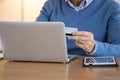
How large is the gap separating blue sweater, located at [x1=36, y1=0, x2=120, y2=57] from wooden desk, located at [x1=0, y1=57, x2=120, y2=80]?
0.39 meters

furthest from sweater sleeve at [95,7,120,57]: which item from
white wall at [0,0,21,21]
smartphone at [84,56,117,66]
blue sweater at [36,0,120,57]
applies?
white wall at [0,0,21,21]

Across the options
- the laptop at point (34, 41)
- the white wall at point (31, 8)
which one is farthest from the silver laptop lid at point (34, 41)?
the white wall at point (31, 8)

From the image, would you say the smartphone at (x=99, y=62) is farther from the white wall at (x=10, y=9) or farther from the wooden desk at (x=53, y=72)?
the white wall at (x=10, y=9)

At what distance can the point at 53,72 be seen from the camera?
981 mm

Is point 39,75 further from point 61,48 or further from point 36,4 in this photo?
point 36,4

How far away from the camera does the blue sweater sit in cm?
147

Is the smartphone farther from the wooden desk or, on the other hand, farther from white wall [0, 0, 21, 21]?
white wall [0, 0, 21, 21]

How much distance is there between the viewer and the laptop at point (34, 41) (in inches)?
41.8

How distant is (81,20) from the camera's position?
1.58 metres

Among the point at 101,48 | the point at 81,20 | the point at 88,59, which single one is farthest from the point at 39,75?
the point at 81,20

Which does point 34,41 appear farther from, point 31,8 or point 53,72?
point 31,8

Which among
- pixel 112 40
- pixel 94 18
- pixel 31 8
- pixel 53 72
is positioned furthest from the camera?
pixel 31 8

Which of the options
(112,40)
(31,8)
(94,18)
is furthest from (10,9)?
(112,40)

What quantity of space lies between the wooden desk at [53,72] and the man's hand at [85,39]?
8 centimetres
